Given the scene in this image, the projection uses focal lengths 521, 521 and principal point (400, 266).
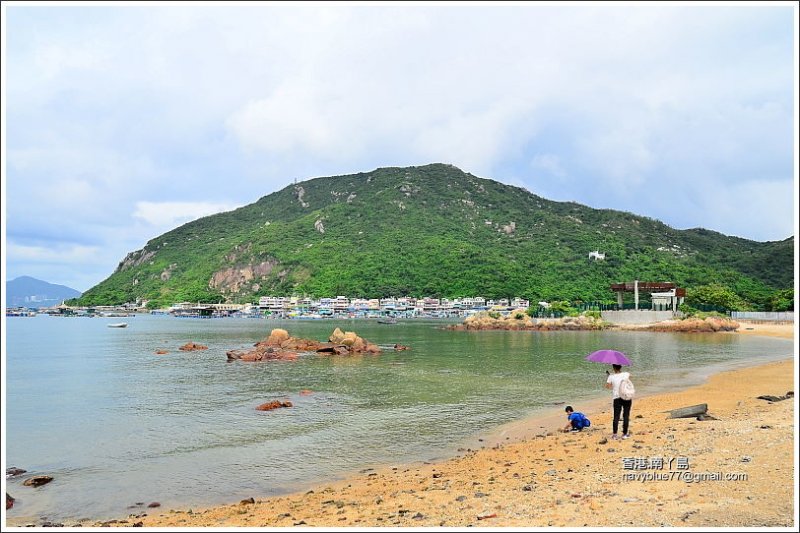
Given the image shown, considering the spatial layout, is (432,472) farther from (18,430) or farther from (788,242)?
(788,242)

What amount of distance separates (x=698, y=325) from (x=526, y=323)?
2556 centimetres

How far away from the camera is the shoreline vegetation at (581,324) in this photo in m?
74.7

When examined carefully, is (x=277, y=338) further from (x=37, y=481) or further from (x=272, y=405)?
(x=37, y=481)

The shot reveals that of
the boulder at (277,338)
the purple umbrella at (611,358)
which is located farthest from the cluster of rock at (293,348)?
the purple umbrella at (611,358)

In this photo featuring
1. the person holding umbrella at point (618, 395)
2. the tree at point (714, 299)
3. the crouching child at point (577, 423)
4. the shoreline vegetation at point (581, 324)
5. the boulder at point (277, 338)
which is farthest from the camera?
the tree at point (714, 299)

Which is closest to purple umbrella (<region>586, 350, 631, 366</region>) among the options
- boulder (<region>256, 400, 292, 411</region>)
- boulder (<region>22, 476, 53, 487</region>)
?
boulder (<region>256, 400, 292, 411</region>)

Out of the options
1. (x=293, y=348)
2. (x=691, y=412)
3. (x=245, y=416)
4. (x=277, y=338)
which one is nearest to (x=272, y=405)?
(x=245, y=416)

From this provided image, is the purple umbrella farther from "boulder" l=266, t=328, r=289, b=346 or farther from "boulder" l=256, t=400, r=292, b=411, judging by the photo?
"boulder" l=266, t=328, r=289, b=346

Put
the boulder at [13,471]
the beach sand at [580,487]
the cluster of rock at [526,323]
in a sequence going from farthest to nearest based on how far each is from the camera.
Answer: the cluster of rock at [526,323] → the boulder at [13,471] → the beach sand at [580,487]

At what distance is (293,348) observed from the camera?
48188mm

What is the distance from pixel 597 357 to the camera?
14125mm

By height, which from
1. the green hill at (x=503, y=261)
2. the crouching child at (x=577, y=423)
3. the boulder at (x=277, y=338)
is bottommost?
the boulder at (x=277, y=338)

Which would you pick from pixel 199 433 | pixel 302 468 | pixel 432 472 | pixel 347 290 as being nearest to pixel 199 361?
pixel 199 433

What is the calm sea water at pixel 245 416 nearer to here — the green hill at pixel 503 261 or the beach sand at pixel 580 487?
the beach sand at pixel 580 487
